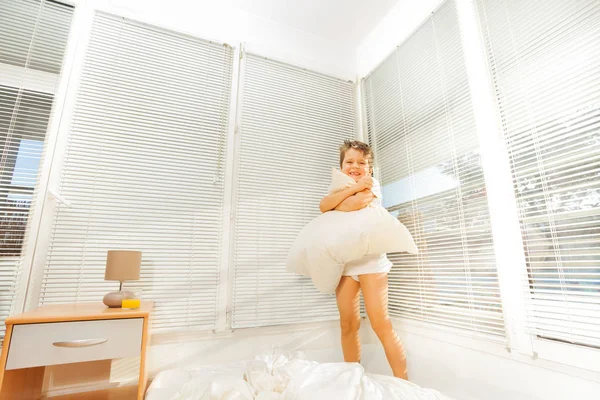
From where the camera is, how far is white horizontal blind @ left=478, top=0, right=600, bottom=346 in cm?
127

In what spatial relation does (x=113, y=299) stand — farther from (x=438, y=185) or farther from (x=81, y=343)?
(x=438, y=185)

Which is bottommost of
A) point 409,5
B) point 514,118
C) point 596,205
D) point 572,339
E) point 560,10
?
point 572,339

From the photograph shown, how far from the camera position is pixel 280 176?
98.3 inches

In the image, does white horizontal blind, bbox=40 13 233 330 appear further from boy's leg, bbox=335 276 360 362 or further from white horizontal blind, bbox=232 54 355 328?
boy's leg, bbox=335 276 360 362

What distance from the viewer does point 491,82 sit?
68.0 inches

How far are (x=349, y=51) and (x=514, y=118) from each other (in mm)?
2038

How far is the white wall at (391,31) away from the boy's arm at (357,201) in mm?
1501

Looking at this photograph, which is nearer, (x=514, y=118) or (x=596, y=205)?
(x=596, y=205)

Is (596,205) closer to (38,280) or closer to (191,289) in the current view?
(191,289)

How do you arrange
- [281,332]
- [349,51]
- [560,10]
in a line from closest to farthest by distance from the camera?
[560,10] < [281,332] < [349,51]

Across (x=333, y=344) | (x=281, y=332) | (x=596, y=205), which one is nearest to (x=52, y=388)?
(x=281, y=332)

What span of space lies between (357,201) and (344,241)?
282 mm

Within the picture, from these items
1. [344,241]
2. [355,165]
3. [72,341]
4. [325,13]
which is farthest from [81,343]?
[325,13]

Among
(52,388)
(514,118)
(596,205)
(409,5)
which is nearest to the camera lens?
(596,205)
